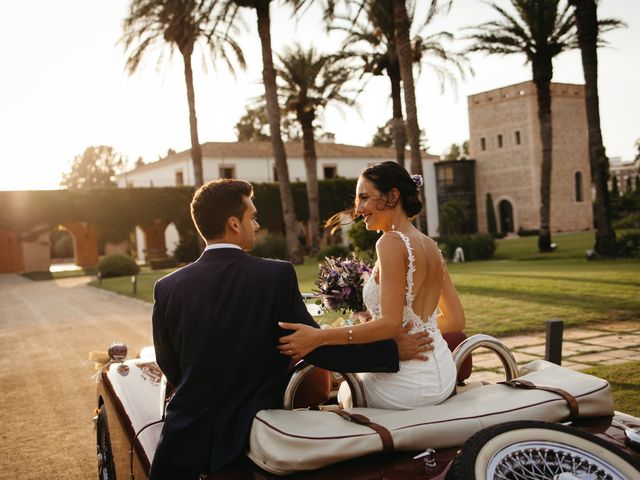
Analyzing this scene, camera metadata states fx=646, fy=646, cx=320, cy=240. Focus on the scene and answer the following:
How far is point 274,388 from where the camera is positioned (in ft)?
7.93

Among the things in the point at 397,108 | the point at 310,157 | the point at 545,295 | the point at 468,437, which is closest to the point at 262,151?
the point at 310,157

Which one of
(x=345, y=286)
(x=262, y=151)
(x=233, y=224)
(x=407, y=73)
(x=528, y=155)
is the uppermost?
(x=262, y=151)

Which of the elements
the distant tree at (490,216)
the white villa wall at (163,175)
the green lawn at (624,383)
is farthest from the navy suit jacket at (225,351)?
the distant tree at (490,216)

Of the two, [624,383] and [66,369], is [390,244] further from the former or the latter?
[66,369]

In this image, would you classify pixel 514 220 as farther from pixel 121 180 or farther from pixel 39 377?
pixel 39 377

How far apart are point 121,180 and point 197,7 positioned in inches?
1546

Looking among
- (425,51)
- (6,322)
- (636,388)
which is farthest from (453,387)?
(425,51)

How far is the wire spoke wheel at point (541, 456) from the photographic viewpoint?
6.04 ft

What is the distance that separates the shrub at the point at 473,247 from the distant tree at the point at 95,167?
70.7 metres

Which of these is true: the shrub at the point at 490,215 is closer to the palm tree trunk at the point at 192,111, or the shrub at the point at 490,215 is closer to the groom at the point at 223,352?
the palm tree trunk at the point at 192,111

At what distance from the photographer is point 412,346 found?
266cm

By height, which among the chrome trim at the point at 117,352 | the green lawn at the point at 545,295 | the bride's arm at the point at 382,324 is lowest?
the green lawn at the point at 545,295

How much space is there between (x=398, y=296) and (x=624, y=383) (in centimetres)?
413

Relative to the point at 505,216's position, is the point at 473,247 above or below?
below
